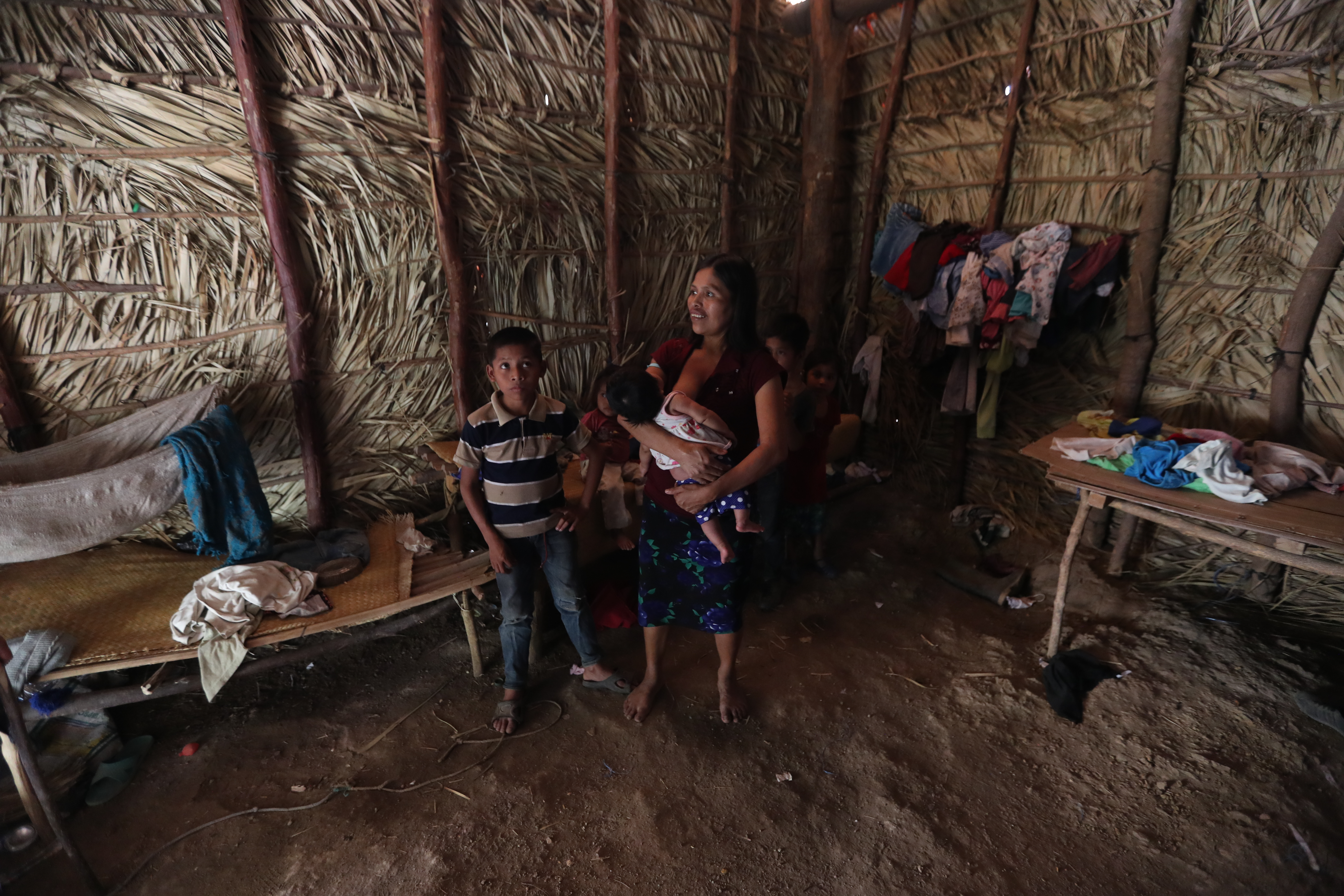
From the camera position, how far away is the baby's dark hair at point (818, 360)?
3.04 metres

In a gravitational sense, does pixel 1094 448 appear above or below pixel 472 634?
above

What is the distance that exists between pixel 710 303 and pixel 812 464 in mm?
1540

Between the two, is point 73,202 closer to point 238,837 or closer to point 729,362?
point 238,837

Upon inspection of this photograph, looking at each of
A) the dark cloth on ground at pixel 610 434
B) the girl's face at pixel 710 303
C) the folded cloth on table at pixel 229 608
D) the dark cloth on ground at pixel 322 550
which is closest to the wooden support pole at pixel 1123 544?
the dark cloth on ground at pixel 610 434

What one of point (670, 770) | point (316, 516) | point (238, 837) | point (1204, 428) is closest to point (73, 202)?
point (316, 516)

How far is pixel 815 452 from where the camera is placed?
3.06 m

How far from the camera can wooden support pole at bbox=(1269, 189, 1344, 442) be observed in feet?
8.41

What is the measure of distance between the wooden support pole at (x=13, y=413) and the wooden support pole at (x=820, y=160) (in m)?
3.79

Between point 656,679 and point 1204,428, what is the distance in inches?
114

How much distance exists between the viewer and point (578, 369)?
342cm

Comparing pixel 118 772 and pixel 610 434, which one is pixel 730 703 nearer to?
pixel 610 434

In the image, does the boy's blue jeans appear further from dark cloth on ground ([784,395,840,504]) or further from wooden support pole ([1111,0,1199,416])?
wooden support pole ([1111,0,1199,416])

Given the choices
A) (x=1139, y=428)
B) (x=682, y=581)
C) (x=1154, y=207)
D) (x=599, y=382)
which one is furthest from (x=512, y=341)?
(x=1154, y=207)

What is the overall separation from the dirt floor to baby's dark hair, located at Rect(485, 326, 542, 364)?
1.35 meters
